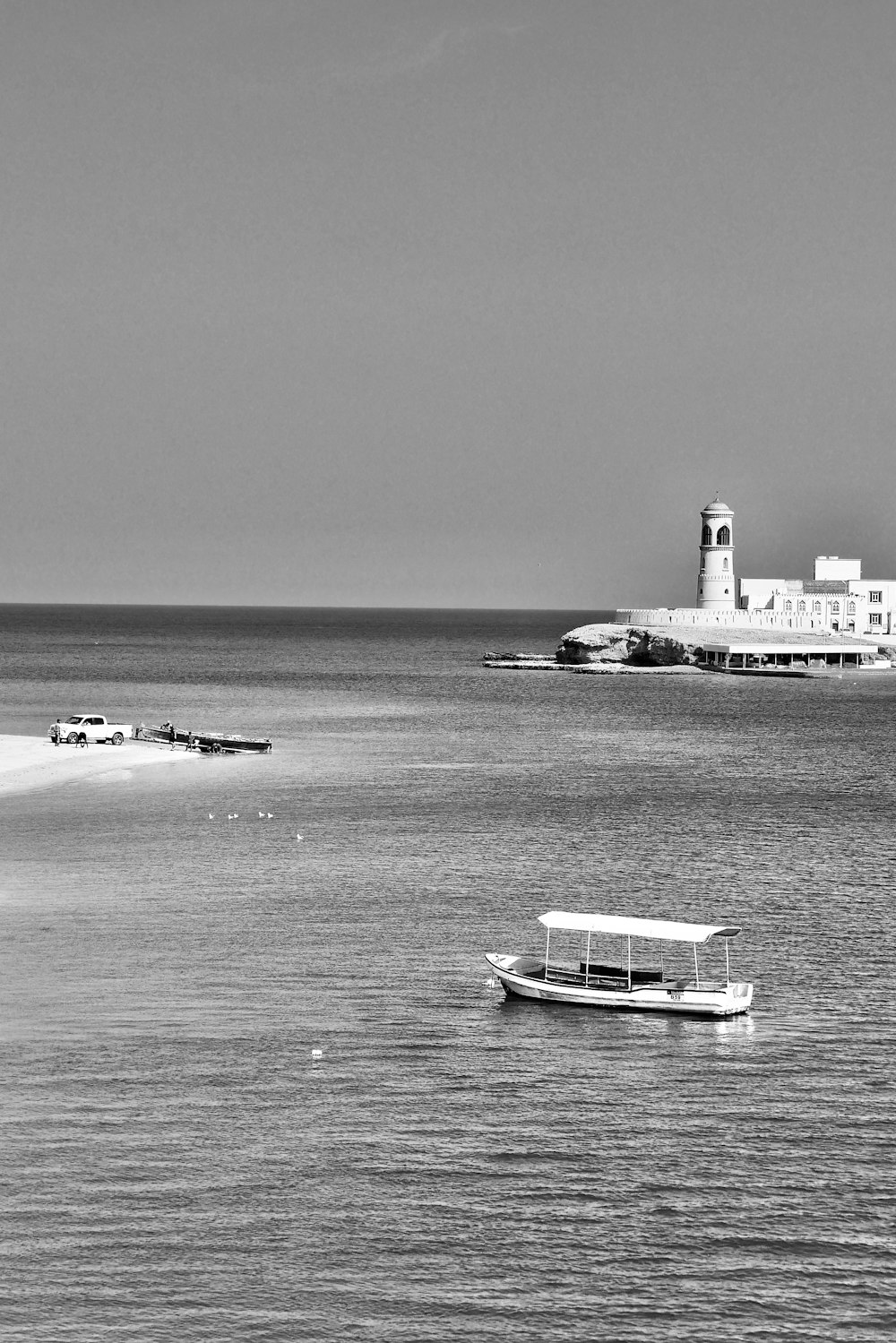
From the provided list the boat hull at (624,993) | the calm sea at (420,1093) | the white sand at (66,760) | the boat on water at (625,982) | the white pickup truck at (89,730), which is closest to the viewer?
the calm sea at (420,1093)

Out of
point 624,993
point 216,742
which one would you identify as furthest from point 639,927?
point 216,742

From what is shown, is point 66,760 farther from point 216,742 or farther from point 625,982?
point 625,982

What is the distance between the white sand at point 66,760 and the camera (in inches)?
3287

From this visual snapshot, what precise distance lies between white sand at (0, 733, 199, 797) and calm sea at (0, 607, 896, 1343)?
11743mm

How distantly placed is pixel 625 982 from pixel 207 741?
213 feet

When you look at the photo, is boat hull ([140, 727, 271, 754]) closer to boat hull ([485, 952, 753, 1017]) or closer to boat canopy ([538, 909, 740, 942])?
boat canopy ([538, 909, 740, 942])

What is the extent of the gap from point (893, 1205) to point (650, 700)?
135 meters

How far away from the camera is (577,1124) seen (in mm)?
31156

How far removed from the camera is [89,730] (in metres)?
102

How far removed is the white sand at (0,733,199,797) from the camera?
83500 mm

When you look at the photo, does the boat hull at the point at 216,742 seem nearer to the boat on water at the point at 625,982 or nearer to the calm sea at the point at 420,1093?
the calm sea at the point at 420,1093

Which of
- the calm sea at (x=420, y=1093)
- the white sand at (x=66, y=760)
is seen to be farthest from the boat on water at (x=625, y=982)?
the white sand at (x=66, y=760)

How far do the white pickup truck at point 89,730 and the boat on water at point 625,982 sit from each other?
209 ft

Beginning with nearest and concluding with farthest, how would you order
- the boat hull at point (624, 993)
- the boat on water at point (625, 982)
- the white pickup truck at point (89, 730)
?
the boat hull at point (624, 993)
the boat on water at point (625, 982)
the white pickup truck at point (89, 730)
